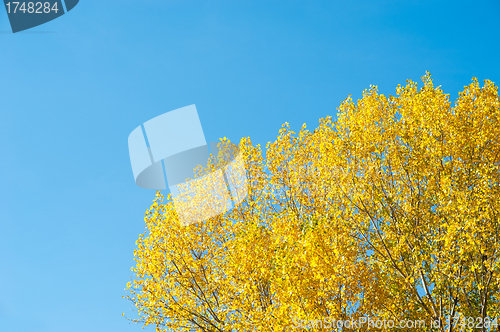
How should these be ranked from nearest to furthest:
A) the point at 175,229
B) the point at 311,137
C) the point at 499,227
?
the point at 499,227 < the point at 175,229 < the point at 311,137

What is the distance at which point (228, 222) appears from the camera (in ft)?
57.2

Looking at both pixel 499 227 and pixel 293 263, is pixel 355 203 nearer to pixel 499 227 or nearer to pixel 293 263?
pixel 293 263

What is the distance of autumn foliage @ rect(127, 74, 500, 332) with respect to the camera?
1204 cm

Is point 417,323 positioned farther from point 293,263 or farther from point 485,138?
point 485,138

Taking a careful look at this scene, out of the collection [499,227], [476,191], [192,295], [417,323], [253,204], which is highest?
[253,204]

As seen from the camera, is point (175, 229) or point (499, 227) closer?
point (499, 227)

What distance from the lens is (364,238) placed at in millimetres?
14141

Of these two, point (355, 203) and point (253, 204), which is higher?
point (253, 204)

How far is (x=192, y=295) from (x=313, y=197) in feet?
21.7

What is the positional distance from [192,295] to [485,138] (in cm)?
1213

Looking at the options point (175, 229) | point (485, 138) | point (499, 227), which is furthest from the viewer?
point (175, 229)

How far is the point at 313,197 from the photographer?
17.8 m

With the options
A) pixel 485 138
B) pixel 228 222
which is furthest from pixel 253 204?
pixel 485 138

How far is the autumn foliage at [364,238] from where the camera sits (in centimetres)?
1204
